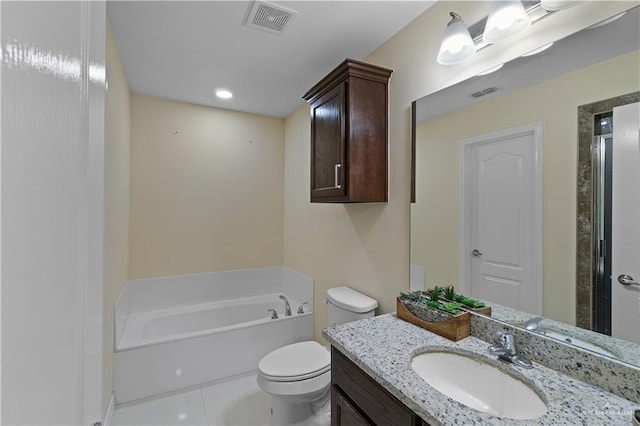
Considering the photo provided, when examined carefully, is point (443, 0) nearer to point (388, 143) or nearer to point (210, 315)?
point (388, 143)

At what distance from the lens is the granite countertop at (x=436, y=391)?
74 cm

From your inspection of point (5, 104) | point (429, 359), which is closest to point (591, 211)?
point (429, 359)

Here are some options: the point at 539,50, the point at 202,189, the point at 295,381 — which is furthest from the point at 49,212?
the point at 202,189

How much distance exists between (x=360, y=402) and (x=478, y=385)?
43cm

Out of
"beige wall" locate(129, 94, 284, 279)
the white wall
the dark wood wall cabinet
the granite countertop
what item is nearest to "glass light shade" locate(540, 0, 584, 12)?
the dark wood wall cabinet

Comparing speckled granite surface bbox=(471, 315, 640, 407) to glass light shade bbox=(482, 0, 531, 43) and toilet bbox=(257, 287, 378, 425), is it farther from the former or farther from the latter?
glass light shade bbox=(482, 0, 531, 43)

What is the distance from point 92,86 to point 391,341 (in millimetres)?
1227

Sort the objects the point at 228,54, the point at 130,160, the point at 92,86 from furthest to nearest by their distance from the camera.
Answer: the point at 130,160, the point at 228,54, the point at 92,86

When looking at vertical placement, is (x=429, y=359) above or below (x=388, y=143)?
below

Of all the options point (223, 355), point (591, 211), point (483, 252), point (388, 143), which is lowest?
point (223, 355)

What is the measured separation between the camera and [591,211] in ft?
3.20

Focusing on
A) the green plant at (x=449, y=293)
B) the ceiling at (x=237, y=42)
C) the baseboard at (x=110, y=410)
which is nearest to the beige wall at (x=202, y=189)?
the ceiling at (x=237, y=42)

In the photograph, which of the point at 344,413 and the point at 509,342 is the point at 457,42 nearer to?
the point at 509,342

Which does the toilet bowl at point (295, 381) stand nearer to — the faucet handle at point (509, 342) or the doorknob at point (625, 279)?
the faucet handle at point (509, 342)
